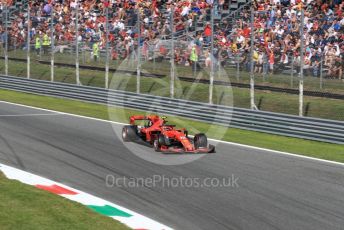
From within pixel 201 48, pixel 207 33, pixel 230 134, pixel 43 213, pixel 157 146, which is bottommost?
pixel 230 134

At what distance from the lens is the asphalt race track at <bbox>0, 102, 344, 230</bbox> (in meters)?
8.73

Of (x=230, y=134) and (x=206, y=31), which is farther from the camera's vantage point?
(x=206, y=31)

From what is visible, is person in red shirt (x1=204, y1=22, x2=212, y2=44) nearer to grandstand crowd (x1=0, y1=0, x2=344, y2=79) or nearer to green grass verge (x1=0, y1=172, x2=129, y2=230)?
grandstand crowd (x1=0, y1=0, x2=344, y2=79)

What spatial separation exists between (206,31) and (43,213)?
12.1m

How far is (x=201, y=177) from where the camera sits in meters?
11.3

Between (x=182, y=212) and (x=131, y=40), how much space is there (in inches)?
546

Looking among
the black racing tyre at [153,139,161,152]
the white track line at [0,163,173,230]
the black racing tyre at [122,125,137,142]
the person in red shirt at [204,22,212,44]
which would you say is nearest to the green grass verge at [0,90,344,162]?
the person in red shirt at [204,22,212,44]

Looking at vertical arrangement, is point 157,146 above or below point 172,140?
below

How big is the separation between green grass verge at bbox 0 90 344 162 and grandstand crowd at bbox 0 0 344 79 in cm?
193

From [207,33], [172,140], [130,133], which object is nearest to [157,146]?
[172,140]

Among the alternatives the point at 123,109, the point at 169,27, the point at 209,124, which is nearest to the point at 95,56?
the point at 123,109

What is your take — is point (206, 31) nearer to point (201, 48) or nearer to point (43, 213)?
point (201, 48)

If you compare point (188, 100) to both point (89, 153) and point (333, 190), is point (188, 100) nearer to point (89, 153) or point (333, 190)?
point (89, 153)

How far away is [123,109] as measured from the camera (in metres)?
22.6
